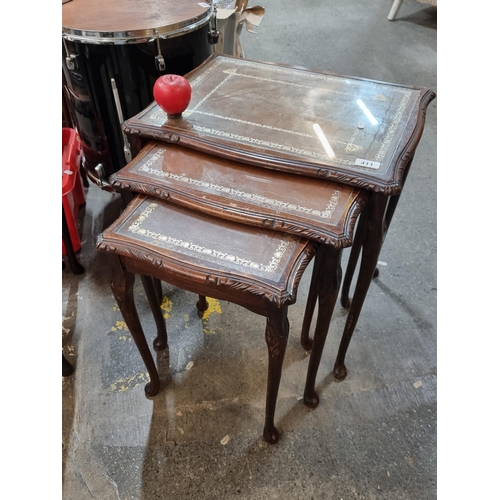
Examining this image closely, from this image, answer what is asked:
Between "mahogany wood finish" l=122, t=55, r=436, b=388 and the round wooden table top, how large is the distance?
0.21 m

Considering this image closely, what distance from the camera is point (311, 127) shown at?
1.20 m

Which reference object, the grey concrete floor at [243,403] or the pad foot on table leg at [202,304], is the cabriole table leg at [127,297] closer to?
the grey concrete floor at [243,403]

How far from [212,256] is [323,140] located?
45 cm

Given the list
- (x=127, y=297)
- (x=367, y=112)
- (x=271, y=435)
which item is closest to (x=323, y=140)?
(x=367, y=112)

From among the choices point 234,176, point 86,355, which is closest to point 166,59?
point 234,176

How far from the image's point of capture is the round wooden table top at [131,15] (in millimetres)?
1454

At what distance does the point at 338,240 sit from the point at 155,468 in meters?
0.92

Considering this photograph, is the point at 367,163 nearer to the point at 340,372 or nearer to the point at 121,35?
the point at 340,372

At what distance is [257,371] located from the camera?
5.11 ft

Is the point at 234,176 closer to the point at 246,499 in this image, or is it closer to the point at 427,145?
the point at 246,499

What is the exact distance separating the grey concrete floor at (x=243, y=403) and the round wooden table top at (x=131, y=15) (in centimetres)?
91

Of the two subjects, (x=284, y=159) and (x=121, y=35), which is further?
(x=121, y=35)

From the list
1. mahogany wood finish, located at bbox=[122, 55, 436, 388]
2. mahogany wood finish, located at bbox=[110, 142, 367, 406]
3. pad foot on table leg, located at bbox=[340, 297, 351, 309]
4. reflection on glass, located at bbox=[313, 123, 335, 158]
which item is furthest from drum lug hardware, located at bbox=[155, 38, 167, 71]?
pad foot on table leg, located at bbox=[340, 297, 351, 309]

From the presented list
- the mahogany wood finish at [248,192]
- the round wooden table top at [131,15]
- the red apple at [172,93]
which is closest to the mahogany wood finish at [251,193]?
the mahogany wood finish at [248,192]
